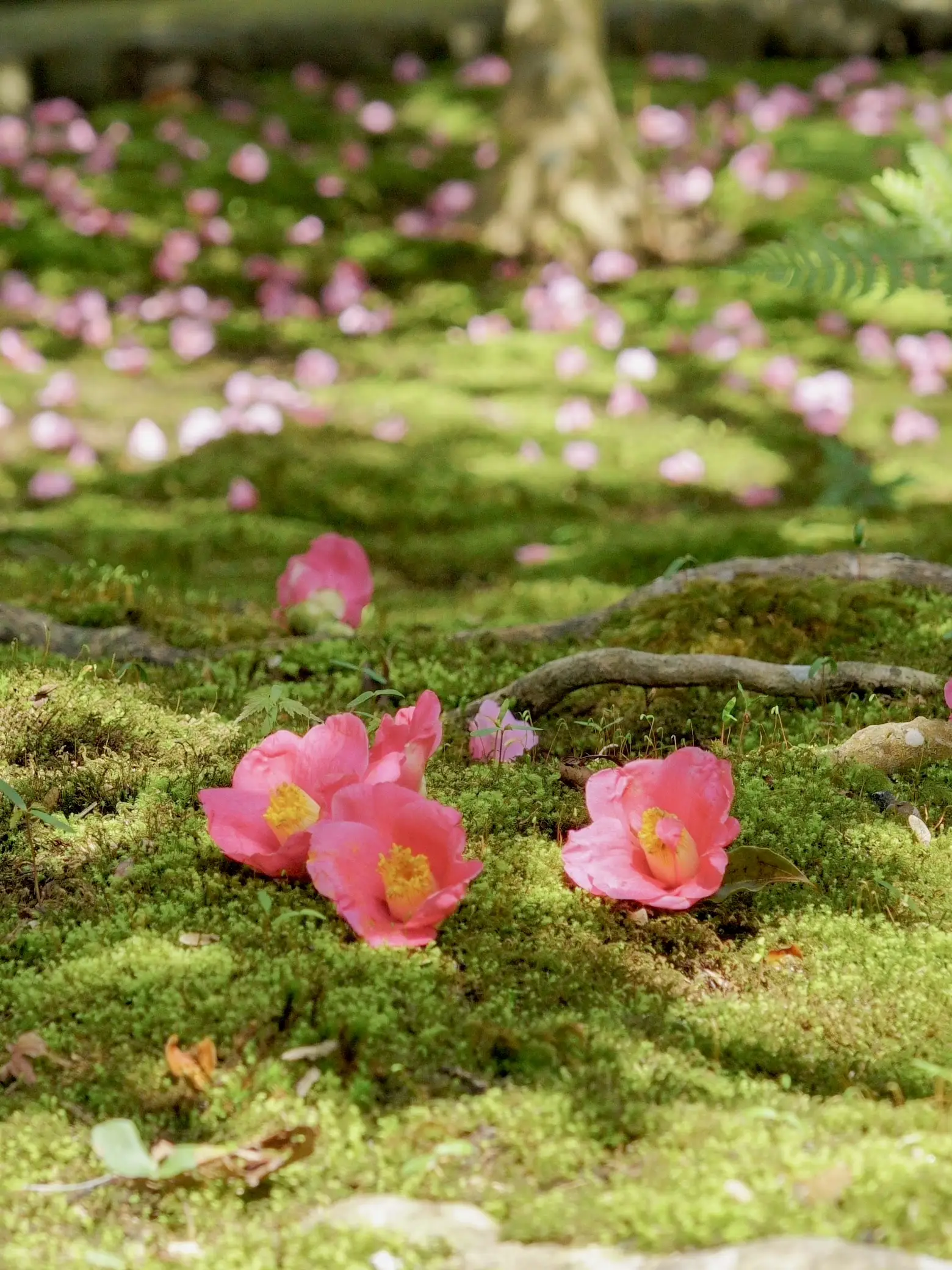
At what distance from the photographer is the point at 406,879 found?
1885mm

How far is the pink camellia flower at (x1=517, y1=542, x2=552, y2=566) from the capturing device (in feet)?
16.7

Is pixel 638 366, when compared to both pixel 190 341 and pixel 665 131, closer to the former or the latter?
pixel 190 341

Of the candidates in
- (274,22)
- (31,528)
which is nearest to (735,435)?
(31,528)

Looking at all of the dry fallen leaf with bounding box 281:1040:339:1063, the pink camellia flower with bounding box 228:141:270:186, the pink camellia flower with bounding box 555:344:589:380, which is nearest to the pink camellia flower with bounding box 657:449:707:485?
the pink camellia flower with bounding box 555:344:589:380

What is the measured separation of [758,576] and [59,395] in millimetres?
4809

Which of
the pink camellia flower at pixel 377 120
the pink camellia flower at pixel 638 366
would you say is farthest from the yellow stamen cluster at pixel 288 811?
the pink camellia flower at pixel 377 120

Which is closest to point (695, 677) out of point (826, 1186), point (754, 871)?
point (754, 871)

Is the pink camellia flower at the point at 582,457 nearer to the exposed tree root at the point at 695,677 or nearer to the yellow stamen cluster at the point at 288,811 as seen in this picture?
the exposed tree root at the point at 695,677

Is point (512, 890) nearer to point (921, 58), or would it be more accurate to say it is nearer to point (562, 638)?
point (562, 638)

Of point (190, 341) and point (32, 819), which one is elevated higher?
point (32, 819)

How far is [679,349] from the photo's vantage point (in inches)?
297

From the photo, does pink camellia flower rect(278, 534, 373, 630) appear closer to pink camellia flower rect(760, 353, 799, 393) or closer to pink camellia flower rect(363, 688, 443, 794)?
pink camellia flower rect(363, 688, 443, 794)

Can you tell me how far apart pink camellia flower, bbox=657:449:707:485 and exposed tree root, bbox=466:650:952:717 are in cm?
338

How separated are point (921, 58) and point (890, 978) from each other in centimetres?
1272
